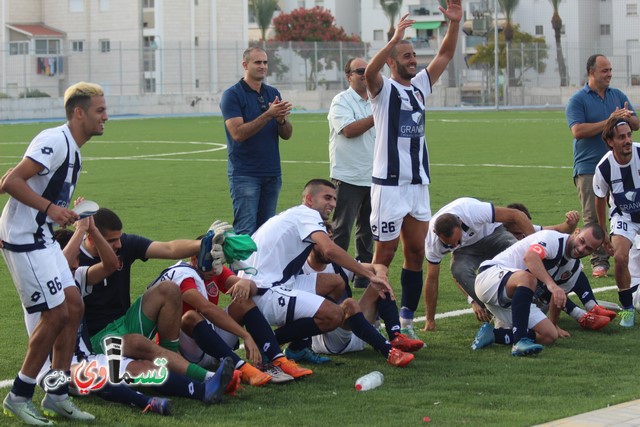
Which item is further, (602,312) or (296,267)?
(602,312)

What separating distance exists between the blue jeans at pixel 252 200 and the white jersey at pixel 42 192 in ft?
11.7

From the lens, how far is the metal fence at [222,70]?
59.7 metres

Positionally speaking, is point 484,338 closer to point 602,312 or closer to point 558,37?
point 602,312

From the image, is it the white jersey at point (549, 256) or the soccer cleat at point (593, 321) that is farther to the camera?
the soccer cleat at point (593, 321)

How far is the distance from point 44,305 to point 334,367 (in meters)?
2.28

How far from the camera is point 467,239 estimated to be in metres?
9.23

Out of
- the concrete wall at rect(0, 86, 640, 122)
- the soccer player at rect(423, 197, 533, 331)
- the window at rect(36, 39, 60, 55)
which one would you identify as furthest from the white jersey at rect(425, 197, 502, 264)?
the window at rect(36, 39, 60, 55)

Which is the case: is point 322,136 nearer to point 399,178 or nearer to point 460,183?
point 460,183

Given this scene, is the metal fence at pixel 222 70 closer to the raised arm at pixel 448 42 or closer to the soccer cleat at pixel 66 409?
the raised arm at pixel 448 42

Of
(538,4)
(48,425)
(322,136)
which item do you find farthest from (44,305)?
(538,4)

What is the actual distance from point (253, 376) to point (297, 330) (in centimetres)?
71

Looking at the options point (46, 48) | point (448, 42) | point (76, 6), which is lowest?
point (448, 42)

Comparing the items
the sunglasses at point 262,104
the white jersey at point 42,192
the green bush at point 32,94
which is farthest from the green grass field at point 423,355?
the green bush at point 32,94

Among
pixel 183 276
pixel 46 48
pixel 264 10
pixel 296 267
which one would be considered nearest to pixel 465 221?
pixel 296 267
